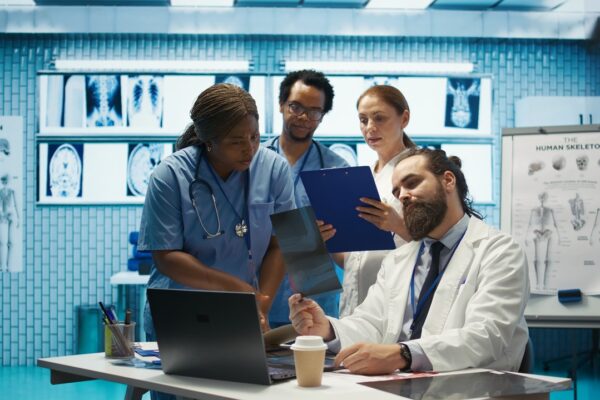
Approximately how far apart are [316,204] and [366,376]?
81 centimetres

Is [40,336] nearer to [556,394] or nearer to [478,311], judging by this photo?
[556,394]

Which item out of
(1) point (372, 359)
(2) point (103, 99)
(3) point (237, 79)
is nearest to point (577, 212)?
(1) point (372, 359)

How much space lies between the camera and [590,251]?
13.9 feet

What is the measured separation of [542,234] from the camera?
14.2 ft

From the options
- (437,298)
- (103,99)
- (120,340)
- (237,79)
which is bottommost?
(120,340)

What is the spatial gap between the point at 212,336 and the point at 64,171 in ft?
16.4

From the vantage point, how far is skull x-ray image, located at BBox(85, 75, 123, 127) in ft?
21.6

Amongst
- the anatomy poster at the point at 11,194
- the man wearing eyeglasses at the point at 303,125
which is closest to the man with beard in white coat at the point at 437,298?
the man wearing eyeglasses at the point at 303,125

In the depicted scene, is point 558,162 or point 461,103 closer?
point 558,162

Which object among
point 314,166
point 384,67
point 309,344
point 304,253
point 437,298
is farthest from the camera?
point 384,67

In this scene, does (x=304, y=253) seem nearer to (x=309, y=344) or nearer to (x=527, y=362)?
(x=309, y=344)

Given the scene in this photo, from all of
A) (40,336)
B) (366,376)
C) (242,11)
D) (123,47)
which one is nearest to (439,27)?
(242,11)

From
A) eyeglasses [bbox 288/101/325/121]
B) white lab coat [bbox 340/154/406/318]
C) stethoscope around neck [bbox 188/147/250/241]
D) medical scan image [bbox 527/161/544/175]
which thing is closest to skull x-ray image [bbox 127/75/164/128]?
medical scan image [bbox 527/161/544/175]

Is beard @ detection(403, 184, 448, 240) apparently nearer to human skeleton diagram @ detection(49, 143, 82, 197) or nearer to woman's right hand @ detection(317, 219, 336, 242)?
woman's right hand @ detection(317, 219, 336, 242)
